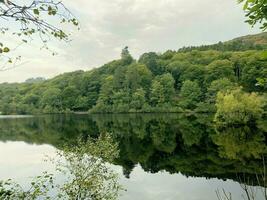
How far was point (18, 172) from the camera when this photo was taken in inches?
1289

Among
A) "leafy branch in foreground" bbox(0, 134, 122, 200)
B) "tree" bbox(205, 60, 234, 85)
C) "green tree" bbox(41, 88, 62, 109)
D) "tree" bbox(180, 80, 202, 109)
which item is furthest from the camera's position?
"green tree" bbox(41, 88, 62, 109)

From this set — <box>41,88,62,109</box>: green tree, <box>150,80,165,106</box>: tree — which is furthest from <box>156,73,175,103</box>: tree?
<box>41,88,62,109</box>: green tree

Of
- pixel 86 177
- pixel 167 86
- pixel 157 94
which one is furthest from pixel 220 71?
pixel 86 177

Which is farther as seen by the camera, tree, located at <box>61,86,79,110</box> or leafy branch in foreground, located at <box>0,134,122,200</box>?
tree, located at <box>61,86,79,110</box>

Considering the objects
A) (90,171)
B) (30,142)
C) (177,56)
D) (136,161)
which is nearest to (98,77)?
(177,56)

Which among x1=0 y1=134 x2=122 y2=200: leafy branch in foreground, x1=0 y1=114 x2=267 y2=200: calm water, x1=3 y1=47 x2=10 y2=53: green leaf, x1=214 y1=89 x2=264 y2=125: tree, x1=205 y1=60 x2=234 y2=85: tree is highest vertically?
x1=205 y1=60 x2=234 y2=85: tree

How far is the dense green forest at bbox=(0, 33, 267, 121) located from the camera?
407 feet

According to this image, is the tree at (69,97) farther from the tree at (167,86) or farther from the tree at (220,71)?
the tree at (220,71)

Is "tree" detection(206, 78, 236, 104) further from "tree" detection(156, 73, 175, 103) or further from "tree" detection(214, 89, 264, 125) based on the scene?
"tree" detection(214, 89, 264, 125)

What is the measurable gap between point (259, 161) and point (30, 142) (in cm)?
3907

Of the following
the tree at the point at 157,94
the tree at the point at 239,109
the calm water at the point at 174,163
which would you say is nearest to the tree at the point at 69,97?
the tree at the point at 157,94

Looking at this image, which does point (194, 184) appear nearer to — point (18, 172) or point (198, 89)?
point (18, 172)

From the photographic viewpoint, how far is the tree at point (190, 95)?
125 meters

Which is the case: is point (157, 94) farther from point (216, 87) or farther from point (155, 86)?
point (216, 87)
